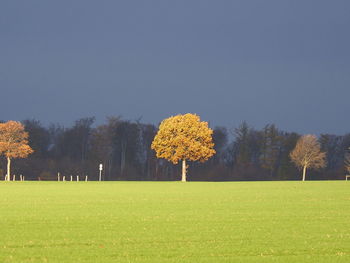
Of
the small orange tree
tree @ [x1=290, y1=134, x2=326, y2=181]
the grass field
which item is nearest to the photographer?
the grass field

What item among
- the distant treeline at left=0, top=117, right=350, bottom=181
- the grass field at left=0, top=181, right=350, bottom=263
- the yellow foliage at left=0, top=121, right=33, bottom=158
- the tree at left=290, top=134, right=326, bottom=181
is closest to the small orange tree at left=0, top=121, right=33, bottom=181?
the yellow foliage at left=0, top=121, right=33, bottom=158

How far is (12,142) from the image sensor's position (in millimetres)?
93562

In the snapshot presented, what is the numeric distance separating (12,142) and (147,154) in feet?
140

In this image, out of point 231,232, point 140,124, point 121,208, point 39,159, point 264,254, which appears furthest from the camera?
point 140,124

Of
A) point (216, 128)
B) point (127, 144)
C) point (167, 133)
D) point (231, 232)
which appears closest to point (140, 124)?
point (127, 144)

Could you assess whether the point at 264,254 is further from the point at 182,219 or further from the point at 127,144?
the point at 127,144

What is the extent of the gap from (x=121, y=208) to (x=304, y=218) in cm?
939

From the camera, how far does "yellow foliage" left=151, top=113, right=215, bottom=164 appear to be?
308 feet

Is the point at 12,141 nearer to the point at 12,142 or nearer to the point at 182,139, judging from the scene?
the point at 12,142

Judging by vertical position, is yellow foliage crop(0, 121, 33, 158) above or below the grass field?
above

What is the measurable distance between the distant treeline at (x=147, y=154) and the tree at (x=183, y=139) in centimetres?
2458

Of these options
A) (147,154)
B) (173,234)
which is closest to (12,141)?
(147,154)

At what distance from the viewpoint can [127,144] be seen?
128125 mm

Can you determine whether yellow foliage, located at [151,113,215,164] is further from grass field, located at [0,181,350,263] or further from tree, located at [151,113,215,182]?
grass field, located at [0,181,350,263]
